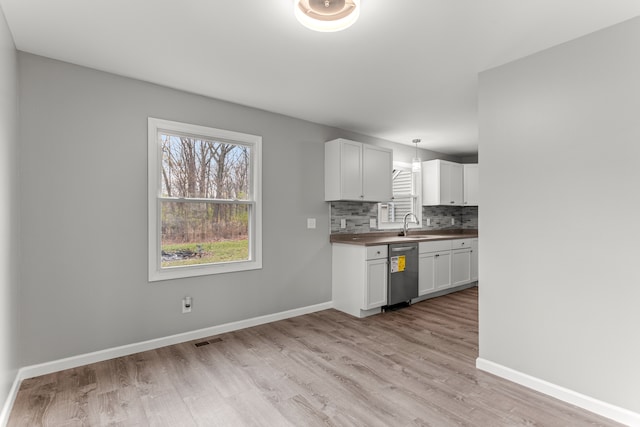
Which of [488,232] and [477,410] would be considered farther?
[488,232]

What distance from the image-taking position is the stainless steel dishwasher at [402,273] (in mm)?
4219

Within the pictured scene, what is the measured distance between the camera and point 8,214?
6.89ft

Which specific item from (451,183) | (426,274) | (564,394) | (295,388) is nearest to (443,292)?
(426,274)

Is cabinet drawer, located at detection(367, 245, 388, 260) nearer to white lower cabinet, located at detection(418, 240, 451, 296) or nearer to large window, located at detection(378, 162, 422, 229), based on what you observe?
white lower cabinet, located at detection(418, 240, 451, 296)

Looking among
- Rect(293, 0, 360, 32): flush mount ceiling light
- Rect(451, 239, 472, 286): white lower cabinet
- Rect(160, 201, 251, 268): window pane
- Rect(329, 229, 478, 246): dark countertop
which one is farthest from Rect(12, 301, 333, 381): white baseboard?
Rect(293, 0, 360, 32): flush mount ceiling light

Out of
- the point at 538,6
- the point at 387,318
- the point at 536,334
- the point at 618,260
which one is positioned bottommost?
the point at 387,318

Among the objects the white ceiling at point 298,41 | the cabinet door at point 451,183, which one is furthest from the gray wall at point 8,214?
the cabinet door at point 451,183

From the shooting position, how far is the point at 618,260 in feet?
6.70

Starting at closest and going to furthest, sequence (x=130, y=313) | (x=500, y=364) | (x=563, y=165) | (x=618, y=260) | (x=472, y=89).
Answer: (x=618, y=260)
(x=563, y=165)
(x=500, y=364)
(x=130, y=313)
(x=472, y=89)

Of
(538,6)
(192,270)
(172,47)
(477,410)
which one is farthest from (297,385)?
(538,6)

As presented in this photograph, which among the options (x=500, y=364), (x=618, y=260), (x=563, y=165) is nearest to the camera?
(x=618, y=260)

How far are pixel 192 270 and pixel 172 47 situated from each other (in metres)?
1.97

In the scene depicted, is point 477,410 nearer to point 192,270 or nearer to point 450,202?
point 192,270

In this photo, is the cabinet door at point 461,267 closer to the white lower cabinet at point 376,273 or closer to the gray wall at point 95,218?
the white lower cabinet at point 376,273
